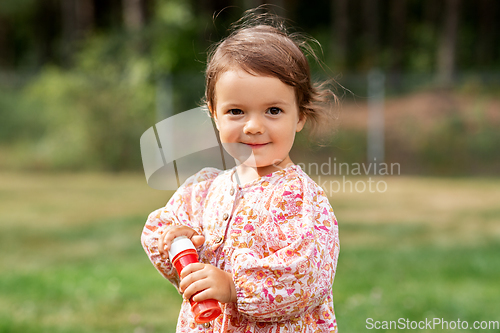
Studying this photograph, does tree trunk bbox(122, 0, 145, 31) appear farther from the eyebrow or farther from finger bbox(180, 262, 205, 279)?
finger bbox(180, 262, 205, 279)

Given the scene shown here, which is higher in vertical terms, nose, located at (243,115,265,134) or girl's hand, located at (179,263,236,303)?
nose, located at (243,115,265,134)

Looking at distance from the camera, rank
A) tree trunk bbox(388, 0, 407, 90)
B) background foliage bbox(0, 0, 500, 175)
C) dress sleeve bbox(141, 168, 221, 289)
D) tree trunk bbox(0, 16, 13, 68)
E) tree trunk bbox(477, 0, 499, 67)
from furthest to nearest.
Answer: tree trunk bbox(0, 16, 13, 68) < tree trunk bbox(477, 0, 499, 67) < tree trunk bbox(388, 0, 407, 90) < background foliage bbox(0, 0, 500, 175) < dress sleeve bbox(141, 168, 221, 289)

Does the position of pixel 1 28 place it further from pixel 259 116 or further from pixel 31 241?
pixel 259 116

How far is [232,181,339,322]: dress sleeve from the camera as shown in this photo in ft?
5.04

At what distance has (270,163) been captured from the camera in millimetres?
1794

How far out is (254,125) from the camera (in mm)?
1688

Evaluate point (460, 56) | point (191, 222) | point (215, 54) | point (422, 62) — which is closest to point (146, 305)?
point (191, 222)

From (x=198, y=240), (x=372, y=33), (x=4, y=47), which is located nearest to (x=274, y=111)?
(x=198, y=240)

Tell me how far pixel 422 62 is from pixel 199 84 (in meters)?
13.6

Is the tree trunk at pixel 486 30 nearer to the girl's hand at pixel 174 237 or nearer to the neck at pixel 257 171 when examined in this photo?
the neck at pixel 257 171

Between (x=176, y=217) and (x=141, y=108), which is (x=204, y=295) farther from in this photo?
(x=141, y=108)

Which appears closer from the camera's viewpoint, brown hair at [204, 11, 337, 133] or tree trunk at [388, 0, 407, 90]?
brown hair at [204, 11, 337, 133]

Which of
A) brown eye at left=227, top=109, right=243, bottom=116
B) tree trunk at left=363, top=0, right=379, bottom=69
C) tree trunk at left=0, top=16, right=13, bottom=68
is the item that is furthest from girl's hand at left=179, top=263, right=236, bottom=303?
tree trunk at left=0, top=16, right=13, bottom=68

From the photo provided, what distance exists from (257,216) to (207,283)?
27 cm
